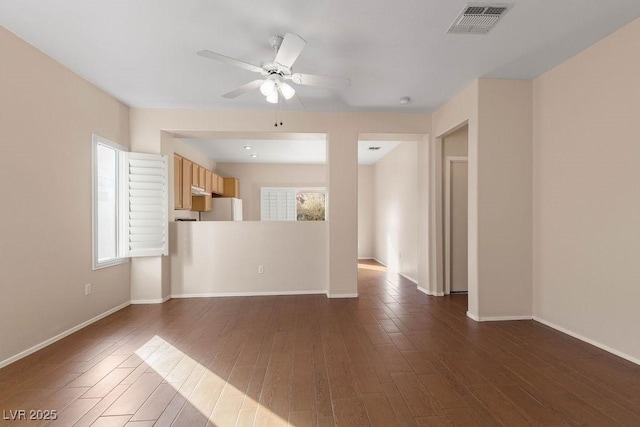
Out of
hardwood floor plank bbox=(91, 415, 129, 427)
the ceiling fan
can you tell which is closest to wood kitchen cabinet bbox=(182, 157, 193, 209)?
the ceiling fan

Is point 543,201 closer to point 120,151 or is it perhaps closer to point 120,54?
point 120,54

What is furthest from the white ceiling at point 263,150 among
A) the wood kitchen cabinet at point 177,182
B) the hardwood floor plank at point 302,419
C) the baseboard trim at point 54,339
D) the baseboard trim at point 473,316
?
the hardwood floor plank at point 302,419

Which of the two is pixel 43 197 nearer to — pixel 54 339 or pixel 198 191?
pixel 54 339

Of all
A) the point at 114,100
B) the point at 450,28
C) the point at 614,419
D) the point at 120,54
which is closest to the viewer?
the point at 614,419

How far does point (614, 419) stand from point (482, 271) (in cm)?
176

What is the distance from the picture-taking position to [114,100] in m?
3.88

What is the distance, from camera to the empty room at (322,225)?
2.13 metres

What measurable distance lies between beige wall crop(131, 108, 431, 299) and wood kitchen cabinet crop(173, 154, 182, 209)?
722 millimetres

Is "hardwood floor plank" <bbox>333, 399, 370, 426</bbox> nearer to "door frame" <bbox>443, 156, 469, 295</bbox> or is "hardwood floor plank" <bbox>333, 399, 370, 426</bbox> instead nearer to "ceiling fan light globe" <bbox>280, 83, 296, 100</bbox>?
"ceiling fan light globe" <bbox>280, 83, 296, 100</bbox>

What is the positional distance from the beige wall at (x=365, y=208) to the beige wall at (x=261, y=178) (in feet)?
3.88

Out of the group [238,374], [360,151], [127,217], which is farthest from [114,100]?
[360,151]

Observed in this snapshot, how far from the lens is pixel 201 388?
2115 mm

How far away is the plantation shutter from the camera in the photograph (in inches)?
159

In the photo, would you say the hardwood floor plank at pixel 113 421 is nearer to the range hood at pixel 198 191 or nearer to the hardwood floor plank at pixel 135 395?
the hardwood floor plank at pixel 135 395
